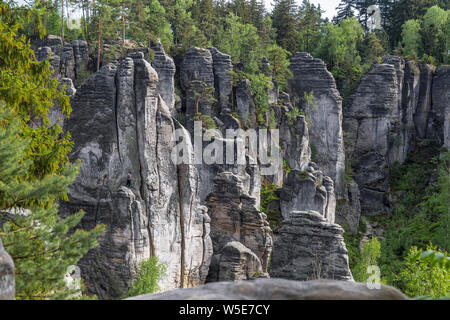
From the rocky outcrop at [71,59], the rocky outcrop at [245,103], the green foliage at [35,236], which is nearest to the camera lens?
the green foliage at [35,236]

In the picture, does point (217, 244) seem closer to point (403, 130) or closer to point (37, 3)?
point (37, 3)

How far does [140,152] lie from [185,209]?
3.28 m

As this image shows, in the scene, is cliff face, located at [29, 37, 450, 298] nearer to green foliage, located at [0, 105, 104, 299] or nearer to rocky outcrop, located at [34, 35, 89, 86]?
rocky outcrop, located at [34, 35, 89, 86]

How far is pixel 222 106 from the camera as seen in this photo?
131 ft

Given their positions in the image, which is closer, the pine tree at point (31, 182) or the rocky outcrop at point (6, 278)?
the rocky outcrop at point (6, 278)

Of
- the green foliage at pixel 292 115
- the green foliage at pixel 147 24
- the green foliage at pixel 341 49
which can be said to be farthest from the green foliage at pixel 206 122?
the green foliage at pixel 341 49

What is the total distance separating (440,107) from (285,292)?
157 feet

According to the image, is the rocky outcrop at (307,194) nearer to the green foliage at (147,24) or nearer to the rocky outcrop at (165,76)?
the rocky outcrop at (165,76)

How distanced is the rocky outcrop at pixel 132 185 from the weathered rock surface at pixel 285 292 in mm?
12871

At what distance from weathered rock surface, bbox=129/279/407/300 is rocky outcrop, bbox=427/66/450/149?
150 feet

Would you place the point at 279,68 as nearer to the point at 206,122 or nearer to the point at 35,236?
the point at 206,122

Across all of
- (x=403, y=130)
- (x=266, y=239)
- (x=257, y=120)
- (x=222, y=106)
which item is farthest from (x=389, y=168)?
(x=266, y=239)

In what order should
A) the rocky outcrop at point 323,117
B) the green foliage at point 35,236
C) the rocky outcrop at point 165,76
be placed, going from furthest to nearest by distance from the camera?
the rocky outcrop at point 323,117 → the rocky outcrop at point 165,76 → the green foliage at point 35,236

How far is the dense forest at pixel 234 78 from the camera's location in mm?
7707
